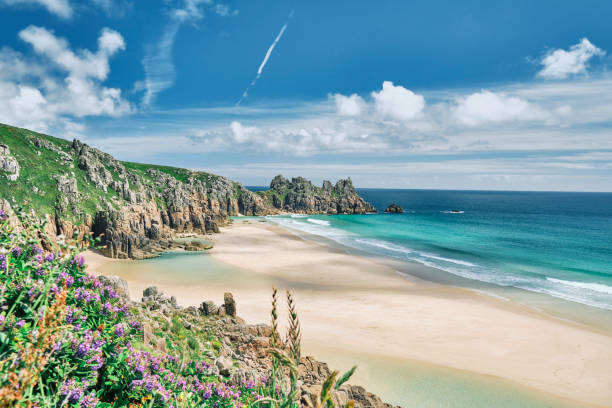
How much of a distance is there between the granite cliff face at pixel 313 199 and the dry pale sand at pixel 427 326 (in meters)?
85.3

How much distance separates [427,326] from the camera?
2128cm

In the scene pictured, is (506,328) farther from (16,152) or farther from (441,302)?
(16,152)

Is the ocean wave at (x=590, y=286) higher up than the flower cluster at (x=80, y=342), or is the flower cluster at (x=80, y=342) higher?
the flower cluster at (x=80, y=342)

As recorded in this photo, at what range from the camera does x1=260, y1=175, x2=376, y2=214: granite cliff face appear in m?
122

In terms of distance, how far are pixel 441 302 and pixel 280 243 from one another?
3214 cm

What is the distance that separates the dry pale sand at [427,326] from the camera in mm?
16413

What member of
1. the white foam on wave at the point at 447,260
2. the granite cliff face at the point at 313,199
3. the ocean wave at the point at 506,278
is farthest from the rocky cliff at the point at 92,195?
the granite cliff face at the point at 313,199

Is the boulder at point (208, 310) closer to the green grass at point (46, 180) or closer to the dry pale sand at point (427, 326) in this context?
the dry pale sand at point (427, 326)

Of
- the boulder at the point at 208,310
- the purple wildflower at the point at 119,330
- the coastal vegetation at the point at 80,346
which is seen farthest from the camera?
the boulder at the point at 208,310

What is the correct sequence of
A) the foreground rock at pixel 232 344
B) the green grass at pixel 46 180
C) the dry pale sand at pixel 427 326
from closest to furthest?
the foreground rock at pixel 232 344
the dry pale sand at pixel 427 326
the green grass at pixel 46 180

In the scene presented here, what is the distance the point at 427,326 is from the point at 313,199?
103 m

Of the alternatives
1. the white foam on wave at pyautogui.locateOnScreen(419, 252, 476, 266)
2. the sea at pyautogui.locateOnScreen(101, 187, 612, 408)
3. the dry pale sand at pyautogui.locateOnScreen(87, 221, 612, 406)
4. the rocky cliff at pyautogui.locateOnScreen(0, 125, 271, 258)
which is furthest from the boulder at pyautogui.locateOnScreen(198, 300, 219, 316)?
the white foam on wave at pyautogui.locateOnScreen(419, 252, 476, 266)

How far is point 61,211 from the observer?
1544 inches

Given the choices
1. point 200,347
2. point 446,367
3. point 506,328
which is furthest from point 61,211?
point 506,328
